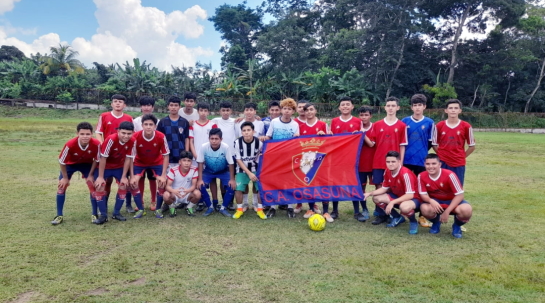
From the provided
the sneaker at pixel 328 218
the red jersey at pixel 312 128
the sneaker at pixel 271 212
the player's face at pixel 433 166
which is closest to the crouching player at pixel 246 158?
the sneaker at pixel 271 212

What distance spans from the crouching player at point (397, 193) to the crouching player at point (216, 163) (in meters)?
2.31

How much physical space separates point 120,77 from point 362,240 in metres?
35.3

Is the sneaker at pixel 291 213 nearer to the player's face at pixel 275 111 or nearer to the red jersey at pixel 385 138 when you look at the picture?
the red jersey at pixel 385 138

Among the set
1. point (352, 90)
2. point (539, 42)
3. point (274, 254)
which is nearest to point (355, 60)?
point (352, 90)

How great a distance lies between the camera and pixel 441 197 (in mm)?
5062

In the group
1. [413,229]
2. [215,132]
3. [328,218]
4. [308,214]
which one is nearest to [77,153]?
[215,132]

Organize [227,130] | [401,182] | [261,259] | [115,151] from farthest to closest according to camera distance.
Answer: [227,130], [115,151], [401,182], [261,259]

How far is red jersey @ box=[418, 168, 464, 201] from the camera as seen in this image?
4.89 metres

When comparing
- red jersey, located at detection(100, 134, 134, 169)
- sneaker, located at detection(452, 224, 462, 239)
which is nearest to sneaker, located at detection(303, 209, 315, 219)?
sneaker, located at detection(452, 224, 462, 239)

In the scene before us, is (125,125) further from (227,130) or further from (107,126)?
(227,130)

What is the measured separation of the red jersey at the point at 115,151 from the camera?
17.6 feet

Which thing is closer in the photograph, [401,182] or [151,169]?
[401,182]

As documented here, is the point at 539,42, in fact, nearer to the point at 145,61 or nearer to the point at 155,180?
the point at 145,61

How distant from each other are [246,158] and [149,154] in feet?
5.06
